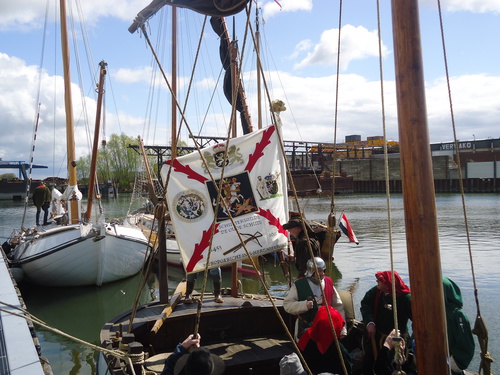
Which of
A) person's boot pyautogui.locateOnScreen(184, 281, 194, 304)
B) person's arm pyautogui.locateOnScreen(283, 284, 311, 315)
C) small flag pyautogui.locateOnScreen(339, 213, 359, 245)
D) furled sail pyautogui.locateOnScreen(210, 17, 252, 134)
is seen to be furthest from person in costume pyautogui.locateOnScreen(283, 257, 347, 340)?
small flag pyautogui.locateOnScreen(339, 213, 359, 245)

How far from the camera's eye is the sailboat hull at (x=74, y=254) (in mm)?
12664

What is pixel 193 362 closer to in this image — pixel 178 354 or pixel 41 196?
pixel 178 354

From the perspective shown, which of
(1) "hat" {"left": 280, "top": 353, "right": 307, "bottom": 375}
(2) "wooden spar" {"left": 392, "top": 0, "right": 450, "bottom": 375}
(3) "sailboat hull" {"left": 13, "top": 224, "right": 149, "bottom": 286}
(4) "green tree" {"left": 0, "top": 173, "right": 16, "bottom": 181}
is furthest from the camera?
(4) "green tree" {"left": 0, "top": 173, "right": 16, "bottom": 181}

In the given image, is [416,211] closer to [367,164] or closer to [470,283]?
[470,283]

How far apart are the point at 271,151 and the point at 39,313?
8722 millimetres

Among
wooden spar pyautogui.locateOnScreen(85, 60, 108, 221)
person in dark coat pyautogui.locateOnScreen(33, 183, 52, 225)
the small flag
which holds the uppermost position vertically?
wooden spar pyautogui.locateOnScreen(85, 60, 108, 221)

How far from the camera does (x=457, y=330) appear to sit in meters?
3.54

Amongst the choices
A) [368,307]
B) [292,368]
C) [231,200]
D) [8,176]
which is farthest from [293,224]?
[8,176]

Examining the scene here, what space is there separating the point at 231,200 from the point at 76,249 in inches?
335

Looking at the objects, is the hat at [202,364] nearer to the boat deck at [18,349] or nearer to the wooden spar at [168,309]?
the boat deck at [18,349]

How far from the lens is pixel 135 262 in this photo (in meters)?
14.7

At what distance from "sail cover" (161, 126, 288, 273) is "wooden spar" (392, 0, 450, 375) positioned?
2985 mm

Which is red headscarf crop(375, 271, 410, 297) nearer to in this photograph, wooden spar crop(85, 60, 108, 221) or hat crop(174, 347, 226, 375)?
hat crop(174, 347, 226, 375)

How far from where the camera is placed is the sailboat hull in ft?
41.5
